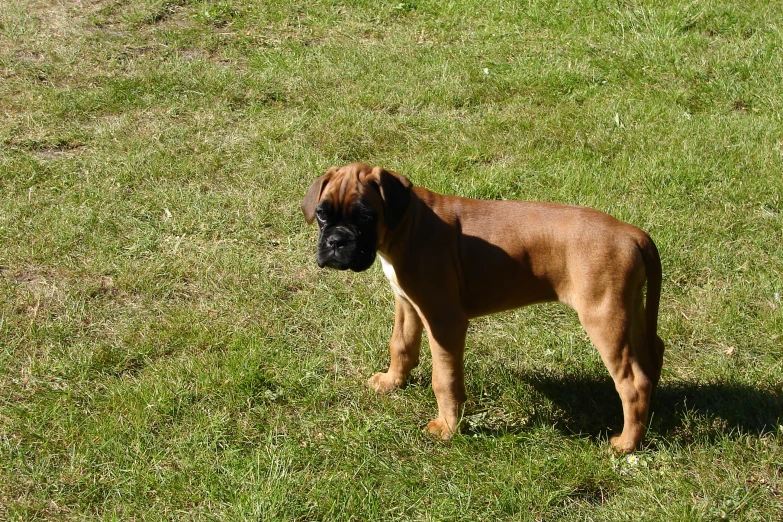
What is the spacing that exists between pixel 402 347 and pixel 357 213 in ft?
3.91

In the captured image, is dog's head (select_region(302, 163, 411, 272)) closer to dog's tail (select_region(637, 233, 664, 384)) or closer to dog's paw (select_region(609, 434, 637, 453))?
dog's tail (select_region(637, 233, 664, 384))

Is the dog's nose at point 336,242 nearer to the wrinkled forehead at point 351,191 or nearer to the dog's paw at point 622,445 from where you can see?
the wrinkled forehead at point 351,191

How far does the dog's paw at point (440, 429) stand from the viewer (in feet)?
16.2

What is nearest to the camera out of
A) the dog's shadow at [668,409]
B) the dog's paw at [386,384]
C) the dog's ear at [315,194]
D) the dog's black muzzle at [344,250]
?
the dog's black muzzle at [344,250]

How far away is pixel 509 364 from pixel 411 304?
1.07 m

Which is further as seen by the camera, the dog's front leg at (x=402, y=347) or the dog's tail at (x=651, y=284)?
the dog's front leg at (x=402, y=347)

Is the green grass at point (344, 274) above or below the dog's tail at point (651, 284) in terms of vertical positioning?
below

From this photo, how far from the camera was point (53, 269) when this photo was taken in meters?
6.61

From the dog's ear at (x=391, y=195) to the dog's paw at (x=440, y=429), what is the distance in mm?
1318

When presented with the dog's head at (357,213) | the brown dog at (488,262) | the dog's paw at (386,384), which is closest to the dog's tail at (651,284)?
the brown dog at (488,262)

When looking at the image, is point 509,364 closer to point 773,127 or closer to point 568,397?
point 568,397

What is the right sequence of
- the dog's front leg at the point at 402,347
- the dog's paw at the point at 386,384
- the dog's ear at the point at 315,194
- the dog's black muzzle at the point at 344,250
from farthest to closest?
the dog's paw at the point at 386,384 → the dog's front leg at the point at 402,347 → the dog's ear at the point at 315,194 → the dog's black muzzle at the point at 344,250

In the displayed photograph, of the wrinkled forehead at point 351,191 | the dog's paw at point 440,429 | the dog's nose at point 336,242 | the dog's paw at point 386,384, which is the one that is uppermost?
the wrinkled forehead at point 351,191

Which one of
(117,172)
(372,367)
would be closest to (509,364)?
(372,367)
